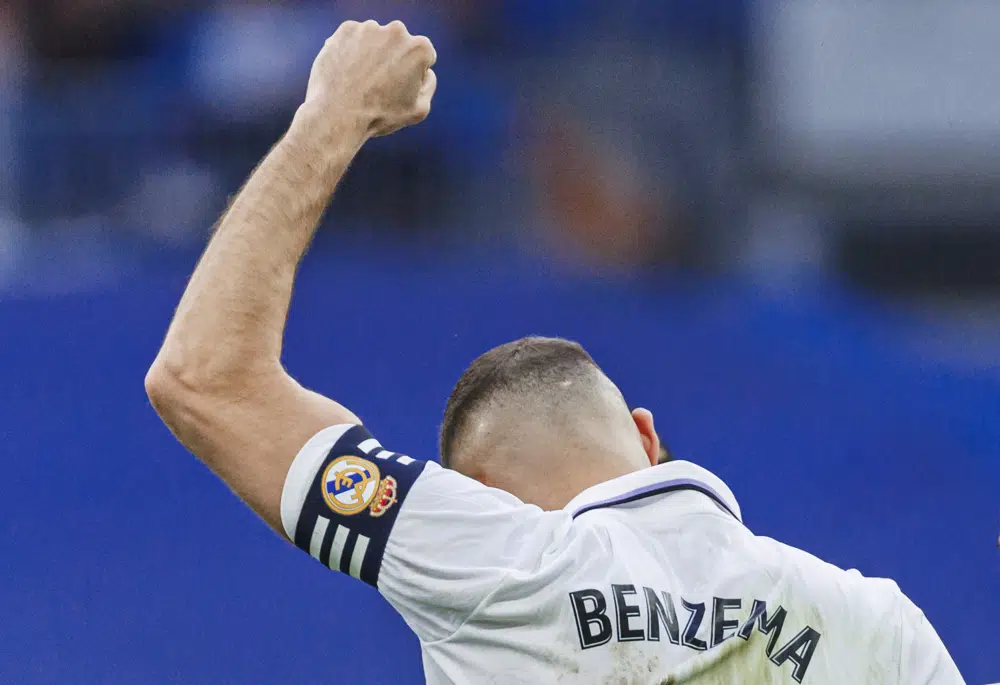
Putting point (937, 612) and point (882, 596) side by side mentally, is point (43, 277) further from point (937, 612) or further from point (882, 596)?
point (882, 596)

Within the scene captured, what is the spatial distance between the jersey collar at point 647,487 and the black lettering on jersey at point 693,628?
0.12 meters

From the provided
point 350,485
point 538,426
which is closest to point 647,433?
point 538,426

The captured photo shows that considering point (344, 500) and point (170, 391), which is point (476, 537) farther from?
point (170, 391)

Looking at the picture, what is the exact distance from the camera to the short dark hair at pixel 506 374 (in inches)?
54.4

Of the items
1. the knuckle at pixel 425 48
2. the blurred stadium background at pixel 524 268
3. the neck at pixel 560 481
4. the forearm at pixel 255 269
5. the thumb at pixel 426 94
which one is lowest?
the blurred stadium background at pixel 524 268

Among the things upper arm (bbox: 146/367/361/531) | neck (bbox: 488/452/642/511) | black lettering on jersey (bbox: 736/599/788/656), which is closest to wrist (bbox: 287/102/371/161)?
upper arm (bbox: 146/367/361/531)

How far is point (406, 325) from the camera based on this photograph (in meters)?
6.78

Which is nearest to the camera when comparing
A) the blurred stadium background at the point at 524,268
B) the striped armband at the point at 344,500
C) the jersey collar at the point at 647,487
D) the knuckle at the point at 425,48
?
the striped armband at the point at 344,500

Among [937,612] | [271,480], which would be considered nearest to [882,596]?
[271,480]

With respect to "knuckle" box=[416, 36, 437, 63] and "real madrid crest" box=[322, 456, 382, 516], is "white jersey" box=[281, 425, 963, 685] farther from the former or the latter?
"knuckle" box=[416, 36, 437, 63]

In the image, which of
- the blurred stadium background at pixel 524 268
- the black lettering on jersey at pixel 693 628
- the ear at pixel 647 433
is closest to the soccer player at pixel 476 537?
the black lettering on jersey at pixel 693 628

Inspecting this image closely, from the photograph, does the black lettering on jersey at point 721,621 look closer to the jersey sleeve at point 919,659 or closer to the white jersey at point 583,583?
the white jersey at point 583,583

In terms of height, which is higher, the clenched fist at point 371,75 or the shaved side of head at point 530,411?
the clenched fist at point 371,75

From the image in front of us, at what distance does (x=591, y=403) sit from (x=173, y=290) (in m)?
5.66
